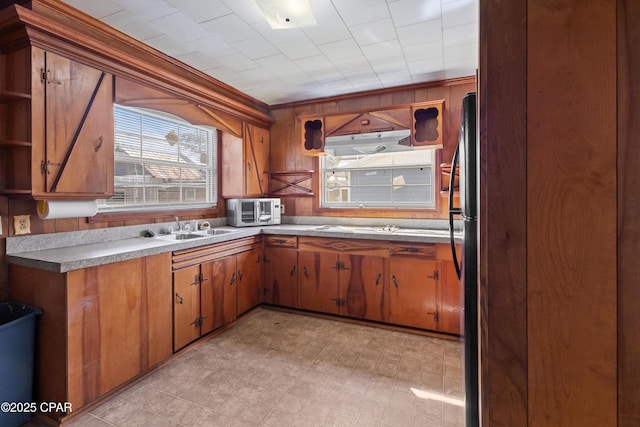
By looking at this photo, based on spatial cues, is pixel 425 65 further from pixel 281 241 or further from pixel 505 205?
pixel 505 205

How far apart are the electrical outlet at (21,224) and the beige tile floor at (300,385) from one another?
1252 mm

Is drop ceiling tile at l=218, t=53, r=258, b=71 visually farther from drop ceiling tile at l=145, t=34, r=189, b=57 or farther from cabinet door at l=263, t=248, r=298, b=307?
cabinet door at l=263, t=248, r=298, b=307

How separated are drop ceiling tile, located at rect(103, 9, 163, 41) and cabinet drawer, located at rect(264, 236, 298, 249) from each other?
221 centimetres

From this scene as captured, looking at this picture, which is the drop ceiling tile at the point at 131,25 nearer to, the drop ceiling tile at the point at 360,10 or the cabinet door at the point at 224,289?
the drop ceiling tile at the point at 360,10

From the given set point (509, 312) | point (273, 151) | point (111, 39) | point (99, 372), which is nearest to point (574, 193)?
point (509, 312)

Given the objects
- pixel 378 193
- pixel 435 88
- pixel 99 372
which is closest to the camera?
pixel 99 372

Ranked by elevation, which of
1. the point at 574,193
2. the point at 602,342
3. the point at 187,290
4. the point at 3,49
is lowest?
the point at 187,290

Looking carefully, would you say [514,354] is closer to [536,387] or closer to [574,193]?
[536,387]

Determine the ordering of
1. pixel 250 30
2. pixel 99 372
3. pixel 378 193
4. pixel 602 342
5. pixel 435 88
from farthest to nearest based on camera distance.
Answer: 1. pixel 378 193
2. pixel 435 88
3. pixel 250 30
4. pixel 99 372
5. pixel 602 342

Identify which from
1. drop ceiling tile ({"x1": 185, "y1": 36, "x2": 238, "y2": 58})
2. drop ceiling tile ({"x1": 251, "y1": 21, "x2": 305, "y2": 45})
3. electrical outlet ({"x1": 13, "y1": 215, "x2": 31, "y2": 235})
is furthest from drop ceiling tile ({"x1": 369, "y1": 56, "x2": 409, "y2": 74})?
electrical outlet ({"x1": 13, "y1": 215, "x2": 31, "y2": 235})

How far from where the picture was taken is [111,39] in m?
2.40

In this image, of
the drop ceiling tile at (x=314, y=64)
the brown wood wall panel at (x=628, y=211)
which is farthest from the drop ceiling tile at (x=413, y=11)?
the brown wood wall panel at (x=628, y=211)

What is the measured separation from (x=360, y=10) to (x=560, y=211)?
197 centimetres

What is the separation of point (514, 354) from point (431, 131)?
3.10 m
